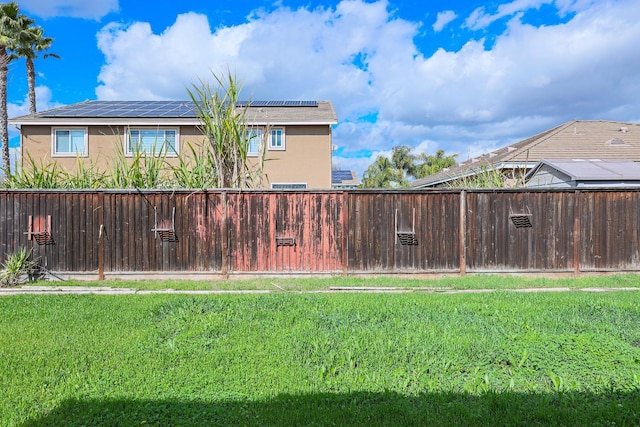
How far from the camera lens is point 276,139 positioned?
58.0ft

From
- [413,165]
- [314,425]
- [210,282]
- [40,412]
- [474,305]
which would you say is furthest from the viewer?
[413,165]

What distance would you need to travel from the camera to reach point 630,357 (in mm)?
4051

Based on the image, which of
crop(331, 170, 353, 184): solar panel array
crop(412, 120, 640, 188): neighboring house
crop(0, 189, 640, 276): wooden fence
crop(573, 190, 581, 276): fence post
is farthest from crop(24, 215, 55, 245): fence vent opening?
crop(331, 170, 353, 184): solar panel array

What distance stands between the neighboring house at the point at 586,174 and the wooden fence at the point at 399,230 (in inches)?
60.0

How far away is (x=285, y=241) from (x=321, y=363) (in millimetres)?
4955

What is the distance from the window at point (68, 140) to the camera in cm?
1738

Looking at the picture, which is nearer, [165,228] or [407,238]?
[165,228]

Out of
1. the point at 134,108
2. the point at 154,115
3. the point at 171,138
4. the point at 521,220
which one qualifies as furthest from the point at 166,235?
the point at 134,108

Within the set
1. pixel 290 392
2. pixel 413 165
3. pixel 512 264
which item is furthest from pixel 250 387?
pixel 413 165

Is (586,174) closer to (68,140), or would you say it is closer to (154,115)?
(154,115)

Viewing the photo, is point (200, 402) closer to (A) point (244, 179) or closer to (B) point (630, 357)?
(B) point (630, 357)

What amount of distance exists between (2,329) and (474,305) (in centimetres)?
630

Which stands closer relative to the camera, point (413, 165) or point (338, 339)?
point (338, 339)

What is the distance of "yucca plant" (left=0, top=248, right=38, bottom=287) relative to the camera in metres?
8.20
